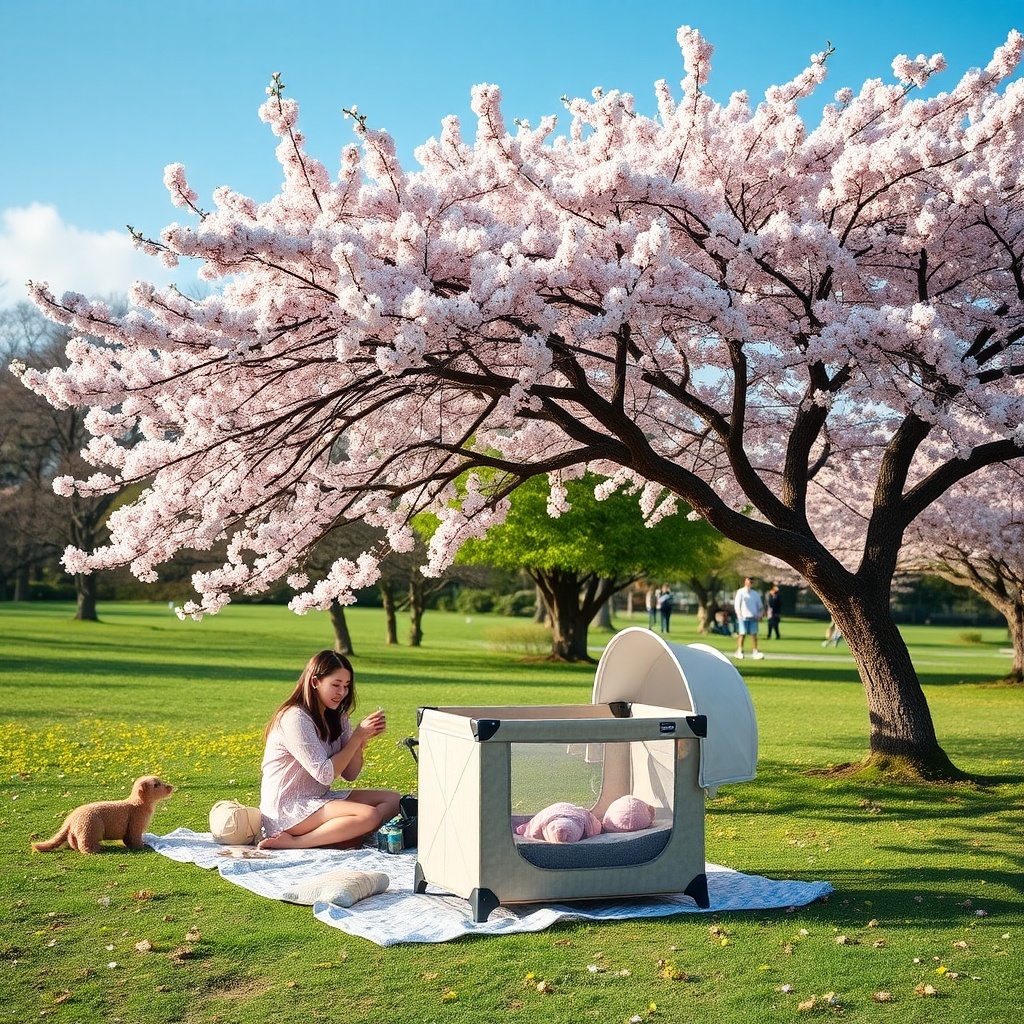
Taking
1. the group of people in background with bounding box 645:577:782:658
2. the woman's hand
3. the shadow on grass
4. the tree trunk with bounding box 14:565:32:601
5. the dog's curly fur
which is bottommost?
the shadow on grass

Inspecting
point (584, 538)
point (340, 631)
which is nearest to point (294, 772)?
point (584, 538)

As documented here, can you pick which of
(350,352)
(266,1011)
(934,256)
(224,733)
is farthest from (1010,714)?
(266,1011)

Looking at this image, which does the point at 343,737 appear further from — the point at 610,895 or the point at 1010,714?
the point at 1010,714

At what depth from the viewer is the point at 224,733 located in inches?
509

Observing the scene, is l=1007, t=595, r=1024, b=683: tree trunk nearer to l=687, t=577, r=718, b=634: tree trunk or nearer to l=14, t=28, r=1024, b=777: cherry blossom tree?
l=14, t=28, r=1024, b=777: cherry blossom tree

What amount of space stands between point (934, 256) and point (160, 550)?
246 inches

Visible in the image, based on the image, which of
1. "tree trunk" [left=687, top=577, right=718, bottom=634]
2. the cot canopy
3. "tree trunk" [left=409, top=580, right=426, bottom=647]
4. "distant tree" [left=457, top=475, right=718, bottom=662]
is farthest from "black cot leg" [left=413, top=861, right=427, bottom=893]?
"tree trunk" [left=687, top=577, right=718, bottom=634]

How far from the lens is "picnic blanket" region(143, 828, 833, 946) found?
17.7ft

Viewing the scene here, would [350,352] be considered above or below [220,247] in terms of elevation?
below

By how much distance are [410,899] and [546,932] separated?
0.86 metres

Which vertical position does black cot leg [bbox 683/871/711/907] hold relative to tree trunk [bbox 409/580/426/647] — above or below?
below

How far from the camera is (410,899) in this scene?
594cm

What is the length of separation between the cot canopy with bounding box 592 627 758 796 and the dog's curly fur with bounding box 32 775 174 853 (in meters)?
2.80

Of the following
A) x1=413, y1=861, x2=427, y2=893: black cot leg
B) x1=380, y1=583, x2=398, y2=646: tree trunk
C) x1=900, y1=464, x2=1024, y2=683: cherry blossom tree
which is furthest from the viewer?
x1=380, y1=583, x2=398, y2=646: tree trunk
